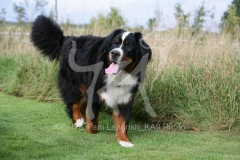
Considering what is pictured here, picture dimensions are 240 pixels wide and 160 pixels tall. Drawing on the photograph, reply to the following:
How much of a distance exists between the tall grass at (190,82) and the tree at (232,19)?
0.30 metres

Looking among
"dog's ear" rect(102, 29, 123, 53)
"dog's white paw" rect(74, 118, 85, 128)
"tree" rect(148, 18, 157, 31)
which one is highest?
"tree" rect(148, 18, 157, 31)

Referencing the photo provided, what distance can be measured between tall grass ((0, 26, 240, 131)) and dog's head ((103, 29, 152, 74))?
1.37 meters

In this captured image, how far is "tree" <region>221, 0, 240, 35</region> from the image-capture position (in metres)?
6.72

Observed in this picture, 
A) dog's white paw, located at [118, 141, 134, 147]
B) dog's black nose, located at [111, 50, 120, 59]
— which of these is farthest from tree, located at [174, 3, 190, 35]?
dog's white paw, located at [118, 141, 134, 147]

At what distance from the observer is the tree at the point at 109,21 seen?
8.45 metres

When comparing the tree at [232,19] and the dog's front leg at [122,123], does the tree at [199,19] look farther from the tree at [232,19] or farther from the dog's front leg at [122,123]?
the dog's front leg at [122,123]

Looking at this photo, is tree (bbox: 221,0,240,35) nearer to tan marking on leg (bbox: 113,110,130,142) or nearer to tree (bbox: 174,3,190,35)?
tree (bbox: 174,3,190,35)

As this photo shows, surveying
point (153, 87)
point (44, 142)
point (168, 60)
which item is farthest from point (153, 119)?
point (44, 142)

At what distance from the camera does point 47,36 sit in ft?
17.6

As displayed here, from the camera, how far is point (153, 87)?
5.70 meters

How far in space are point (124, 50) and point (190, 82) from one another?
68.8 inches

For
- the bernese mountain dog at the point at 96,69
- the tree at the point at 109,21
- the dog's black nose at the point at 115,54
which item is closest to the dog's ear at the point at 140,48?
the bernese mountain dog at the point at 96,69

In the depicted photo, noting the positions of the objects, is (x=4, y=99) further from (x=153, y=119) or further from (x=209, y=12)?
(x=209, y=12)

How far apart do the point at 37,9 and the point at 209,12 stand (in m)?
5.94
